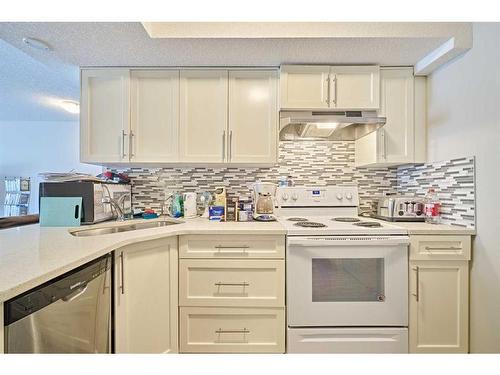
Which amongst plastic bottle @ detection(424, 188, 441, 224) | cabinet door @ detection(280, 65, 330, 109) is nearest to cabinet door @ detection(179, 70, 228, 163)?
cabinet door @ detection(280, 65, 330, 109)

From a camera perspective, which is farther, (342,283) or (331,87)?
(331,87)

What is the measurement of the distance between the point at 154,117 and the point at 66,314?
1386 mm

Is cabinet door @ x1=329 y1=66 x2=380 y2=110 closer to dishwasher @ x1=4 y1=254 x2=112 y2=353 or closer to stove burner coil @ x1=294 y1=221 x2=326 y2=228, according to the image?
stove burner coil @ x1=294 y1=221 x2=326 y2=228

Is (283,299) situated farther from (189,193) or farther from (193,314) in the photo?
(189,193)

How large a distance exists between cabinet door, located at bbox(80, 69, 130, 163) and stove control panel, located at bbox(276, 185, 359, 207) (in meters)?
1.23

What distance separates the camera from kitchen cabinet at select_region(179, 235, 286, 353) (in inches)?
61.2

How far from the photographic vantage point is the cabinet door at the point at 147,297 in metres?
1.27

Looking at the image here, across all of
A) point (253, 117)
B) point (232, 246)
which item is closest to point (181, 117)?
point (253, 117)

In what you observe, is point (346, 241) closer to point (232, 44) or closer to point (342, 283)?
point (342, 283)

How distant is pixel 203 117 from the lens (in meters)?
1.92

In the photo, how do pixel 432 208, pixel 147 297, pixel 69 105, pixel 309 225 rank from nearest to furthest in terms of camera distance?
pixel 147 297 → pixel 309 225 → pixel 432 208 → pixel 69 105
